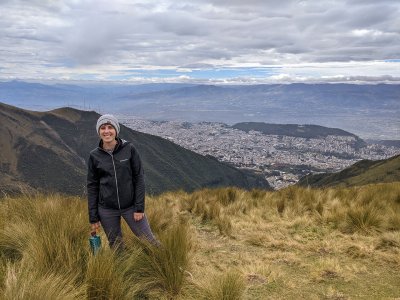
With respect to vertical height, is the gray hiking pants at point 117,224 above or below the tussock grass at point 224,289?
above

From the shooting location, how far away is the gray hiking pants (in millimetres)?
4812

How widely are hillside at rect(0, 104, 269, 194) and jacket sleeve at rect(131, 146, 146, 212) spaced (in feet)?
308

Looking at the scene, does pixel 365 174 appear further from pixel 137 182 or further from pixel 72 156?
pixel 72 156

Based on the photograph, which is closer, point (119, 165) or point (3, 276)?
point (3, 276)

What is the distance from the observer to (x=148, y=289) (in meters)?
4.31

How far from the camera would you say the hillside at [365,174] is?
54.0 metres

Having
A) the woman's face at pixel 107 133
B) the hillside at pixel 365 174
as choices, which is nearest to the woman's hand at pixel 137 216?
the woman's face at pixel 107 133

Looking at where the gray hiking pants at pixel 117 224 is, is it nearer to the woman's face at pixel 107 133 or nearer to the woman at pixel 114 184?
the woman at pixel 114 184

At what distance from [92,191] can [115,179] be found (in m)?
0.41

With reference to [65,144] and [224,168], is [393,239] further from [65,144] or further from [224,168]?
[224,168]

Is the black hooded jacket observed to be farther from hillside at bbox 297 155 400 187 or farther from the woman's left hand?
hillside at bbox 297 155 400 187

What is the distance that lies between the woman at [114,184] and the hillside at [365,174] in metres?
43.4

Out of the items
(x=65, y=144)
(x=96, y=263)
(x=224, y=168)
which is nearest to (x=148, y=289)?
(x=96, y=263)

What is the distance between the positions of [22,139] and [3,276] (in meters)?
135
